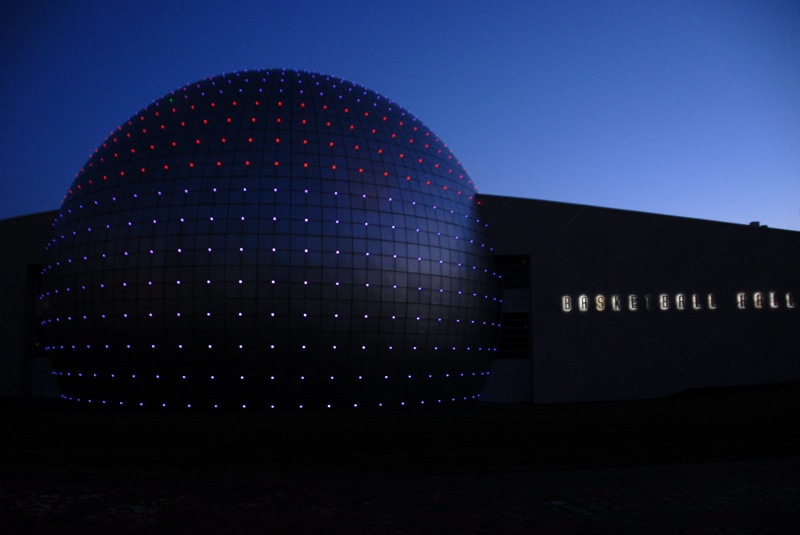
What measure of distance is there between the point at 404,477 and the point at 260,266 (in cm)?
1299

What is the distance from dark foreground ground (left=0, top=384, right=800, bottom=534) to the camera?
6371mm

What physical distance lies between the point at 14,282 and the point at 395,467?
27.7 metres

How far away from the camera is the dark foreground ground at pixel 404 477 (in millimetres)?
6371

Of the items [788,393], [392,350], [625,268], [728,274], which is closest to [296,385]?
[392,350]

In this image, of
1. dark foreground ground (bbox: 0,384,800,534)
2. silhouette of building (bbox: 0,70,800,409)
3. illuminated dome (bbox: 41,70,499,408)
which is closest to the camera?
dark foreground ground (bbox: 0,384,800,534)

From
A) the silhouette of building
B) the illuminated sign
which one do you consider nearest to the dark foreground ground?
the silhouette of building

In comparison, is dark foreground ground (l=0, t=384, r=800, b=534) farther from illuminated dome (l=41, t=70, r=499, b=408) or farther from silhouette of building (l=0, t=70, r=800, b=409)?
silhouette of building (l=0, t=70, r=800, b=409)

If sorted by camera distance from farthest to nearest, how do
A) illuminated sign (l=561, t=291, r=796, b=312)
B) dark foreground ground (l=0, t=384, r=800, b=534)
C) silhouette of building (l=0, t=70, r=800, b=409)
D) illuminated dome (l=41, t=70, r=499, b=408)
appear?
illuminated sign (l=561, t=291, r=796, b=312) → silhouette of building (l=0, t=70, r=800, b=409) → illuminated dome (l=41, t=70, r=499, b=408) → dark foreground ground (l=0, t=384, r=800, b=534)

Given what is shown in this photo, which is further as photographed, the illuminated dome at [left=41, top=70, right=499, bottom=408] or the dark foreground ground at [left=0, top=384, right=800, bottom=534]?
the illuminated dome at [left=41, top=70, right=499, bottom=408]

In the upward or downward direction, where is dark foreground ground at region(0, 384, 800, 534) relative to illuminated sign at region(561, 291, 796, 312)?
downward

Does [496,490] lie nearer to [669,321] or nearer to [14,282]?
[669,321]

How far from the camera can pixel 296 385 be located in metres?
21.0

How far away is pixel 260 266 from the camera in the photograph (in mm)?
20344

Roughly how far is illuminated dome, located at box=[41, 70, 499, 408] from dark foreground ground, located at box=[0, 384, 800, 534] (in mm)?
5971
